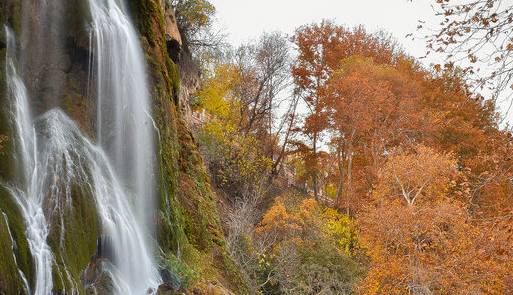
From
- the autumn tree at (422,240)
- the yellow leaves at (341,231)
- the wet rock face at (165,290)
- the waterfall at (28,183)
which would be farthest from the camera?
the yellow leaves at (341,231)

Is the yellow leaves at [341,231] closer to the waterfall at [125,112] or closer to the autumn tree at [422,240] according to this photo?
the autumn tree at [422,240]

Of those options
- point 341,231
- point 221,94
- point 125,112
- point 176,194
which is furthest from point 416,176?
point 221,94

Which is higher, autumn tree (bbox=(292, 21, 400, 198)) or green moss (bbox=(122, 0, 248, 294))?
autumn tree (bbox=(292, 21, 400, 198))

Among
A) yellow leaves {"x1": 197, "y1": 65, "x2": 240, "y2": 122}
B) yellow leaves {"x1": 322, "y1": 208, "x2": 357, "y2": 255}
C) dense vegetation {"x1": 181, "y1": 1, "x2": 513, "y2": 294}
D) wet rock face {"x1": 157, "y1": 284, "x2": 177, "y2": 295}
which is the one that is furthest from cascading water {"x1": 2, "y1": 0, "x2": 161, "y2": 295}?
yellow leaves {"x1": 197, "y1": 65, "x2": 240, "y2": 122}

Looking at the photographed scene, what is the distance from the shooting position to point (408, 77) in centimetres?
2716

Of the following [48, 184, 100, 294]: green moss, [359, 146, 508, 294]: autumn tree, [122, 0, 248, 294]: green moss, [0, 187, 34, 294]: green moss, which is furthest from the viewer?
[359, 146, 508, 294]: autumn tree

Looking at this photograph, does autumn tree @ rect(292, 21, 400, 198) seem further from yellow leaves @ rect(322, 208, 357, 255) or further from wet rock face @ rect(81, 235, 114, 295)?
wet rock face @ rect(81, 235, 114, 295)

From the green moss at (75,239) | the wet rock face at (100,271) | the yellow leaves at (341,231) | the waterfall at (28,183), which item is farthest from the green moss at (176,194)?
the yellow leaves at (341,231)

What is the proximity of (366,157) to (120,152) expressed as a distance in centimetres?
1820

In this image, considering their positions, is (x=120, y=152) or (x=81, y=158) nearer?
(x=81, y=158)

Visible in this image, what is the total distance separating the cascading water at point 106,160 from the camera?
273 inches

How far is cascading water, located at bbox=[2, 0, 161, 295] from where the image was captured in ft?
22.7

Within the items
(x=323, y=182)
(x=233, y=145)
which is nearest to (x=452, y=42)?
(x=233, y=145)

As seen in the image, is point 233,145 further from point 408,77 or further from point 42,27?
point 42,27
